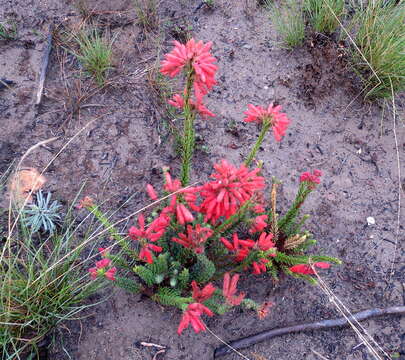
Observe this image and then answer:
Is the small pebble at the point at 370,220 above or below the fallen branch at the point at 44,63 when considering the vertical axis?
below

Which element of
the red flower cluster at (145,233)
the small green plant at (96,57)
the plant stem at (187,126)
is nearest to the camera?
the plant stem at (187,126)

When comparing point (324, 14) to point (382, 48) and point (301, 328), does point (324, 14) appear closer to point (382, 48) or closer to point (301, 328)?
point (382, 48)

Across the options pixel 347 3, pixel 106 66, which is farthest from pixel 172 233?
pixel 347 3

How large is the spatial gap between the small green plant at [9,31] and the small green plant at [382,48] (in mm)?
3245

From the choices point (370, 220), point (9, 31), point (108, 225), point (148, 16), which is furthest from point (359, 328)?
point (9, 31)

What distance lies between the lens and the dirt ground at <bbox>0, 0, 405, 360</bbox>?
2609 millimetres

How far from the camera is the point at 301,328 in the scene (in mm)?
2596

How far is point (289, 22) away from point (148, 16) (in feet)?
4.54

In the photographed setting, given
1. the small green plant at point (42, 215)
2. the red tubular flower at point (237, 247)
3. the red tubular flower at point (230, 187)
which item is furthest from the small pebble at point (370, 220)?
the small green plant at point (42, 215)

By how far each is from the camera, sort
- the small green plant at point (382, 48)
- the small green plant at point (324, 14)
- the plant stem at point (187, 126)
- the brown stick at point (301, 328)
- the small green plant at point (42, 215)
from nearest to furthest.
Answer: the plant stem at point (187, 126) < the brown stick at point (301, 328) < the small green plant at point (42, 215) < the small green plant at point (382, 48) < the small green plant at point (324, 14)

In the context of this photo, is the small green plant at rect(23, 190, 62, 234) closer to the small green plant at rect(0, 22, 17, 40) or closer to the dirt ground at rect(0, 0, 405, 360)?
the dirt ground at rect(0, 0, 405, 360)

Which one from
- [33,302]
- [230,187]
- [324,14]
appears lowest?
[33,302]

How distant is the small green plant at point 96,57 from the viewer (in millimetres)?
3445

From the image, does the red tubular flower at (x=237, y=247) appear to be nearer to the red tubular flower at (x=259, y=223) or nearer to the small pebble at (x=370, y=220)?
the red tubular flower at (x=259, y=223)
